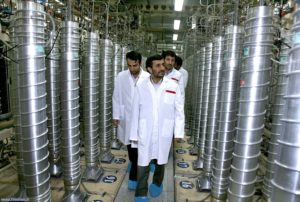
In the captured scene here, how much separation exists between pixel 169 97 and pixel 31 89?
4.12 ft

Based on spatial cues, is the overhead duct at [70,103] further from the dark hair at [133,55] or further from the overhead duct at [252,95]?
the overhead duct at [252,95]

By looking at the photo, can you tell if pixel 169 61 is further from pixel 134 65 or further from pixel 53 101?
pixel 53 101

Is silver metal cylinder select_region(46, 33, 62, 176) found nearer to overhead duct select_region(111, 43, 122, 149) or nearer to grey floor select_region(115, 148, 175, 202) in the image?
grey floor select_region(115, 148, 175, 202)

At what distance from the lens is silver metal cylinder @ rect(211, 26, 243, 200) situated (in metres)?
2.23

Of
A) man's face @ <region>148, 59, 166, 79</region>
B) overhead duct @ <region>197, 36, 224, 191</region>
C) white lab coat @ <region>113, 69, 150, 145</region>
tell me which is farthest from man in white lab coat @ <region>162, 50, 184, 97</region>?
man's face @ <region>148, 59, 166, 79</region>

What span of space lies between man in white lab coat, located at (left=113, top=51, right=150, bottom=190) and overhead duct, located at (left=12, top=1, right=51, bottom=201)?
4.05ft

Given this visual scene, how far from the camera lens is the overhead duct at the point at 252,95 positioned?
174cm

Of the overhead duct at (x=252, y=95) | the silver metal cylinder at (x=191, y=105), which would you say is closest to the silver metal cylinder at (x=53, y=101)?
the overhead duct at (x=252, y=95)

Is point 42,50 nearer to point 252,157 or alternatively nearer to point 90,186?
point 252,157

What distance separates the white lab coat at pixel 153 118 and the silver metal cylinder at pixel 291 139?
5.36ft

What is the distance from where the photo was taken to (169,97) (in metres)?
2.51

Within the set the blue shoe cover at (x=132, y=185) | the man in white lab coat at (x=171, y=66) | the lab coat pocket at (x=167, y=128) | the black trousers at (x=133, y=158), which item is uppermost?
the man in white lab coat at (x=171, y=66)

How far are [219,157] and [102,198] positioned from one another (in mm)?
1287

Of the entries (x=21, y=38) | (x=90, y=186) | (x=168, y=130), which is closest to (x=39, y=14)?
(x=21, y=38)
